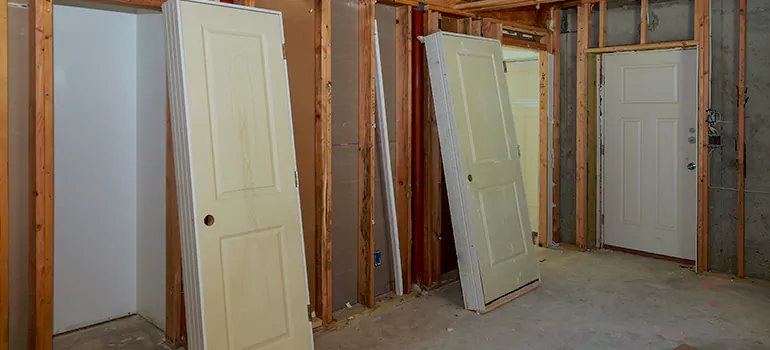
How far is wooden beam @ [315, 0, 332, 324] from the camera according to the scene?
12.1ft

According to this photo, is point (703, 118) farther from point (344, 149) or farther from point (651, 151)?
point (344, 149)

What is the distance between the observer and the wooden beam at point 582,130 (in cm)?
577

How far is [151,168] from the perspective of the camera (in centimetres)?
379

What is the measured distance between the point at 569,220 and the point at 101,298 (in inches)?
176

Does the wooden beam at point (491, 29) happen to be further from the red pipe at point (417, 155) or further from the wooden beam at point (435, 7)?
the red pipe at point (417, 155)

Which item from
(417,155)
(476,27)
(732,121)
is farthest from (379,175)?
(732,121)

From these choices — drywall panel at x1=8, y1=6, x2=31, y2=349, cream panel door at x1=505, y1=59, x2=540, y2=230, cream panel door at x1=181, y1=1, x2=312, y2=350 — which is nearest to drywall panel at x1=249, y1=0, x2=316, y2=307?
cream panel door at x1=181, y1=1, x2=312, y2=350

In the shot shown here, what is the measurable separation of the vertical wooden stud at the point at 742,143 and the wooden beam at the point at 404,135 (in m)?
2.82

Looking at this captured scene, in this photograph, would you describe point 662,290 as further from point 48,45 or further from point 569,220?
point 48,45

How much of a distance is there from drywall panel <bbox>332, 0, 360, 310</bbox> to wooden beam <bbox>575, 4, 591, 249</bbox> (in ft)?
9.31

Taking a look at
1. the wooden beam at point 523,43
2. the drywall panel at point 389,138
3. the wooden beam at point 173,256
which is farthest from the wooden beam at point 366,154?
the wooden beam at point 523,43

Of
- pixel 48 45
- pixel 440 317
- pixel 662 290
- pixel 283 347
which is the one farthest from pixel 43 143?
pixel 662 290

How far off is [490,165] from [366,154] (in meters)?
1.00

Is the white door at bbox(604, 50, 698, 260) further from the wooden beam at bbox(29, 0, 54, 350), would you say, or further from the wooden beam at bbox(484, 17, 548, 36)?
the wooden beam at bbox(29, 0, 54, 350)
